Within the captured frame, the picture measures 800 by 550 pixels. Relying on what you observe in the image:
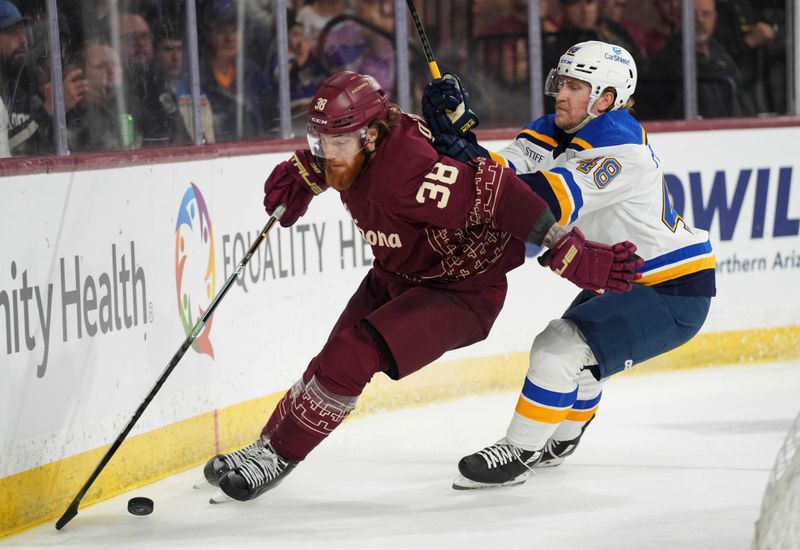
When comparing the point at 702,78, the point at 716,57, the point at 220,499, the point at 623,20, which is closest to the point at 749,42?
Result: the point at 716,57

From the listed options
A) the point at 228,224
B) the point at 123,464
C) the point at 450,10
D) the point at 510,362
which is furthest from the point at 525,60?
the point at 123,464

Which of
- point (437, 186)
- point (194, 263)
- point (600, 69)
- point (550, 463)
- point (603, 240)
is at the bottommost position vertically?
point (550, 463)

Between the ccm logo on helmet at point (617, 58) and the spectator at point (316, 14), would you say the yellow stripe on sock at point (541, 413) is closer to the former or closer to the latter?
the ccm logo on helmet at point (617, 58)

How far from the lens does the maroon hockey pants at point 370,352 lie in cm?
338

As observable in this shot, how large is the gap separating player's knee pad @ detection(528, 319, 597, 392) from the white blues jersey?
0.84ft

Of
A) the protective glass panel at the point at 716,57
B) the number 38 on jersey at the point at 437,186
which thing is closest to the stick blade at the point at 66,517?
the number 38 on jersey at the point at 437,186

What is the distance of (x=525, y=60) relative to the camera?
574cm

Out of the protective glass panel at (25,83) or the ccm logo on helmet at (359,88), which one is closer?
the ccm logo on helmet at (359,88)

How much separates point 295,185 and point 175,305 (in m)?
0.60

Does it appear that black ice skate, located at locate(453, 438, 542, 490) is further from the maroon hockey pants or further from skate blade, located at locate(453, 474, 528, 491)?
the maroon hockey pants

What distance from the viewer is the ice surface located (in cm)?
332

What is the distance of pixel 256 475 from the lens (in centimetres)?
344

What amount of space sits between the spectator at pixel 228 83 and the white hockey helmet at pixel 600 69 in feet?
4.74

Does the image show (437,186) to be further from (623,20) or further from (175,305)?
(623,20)
